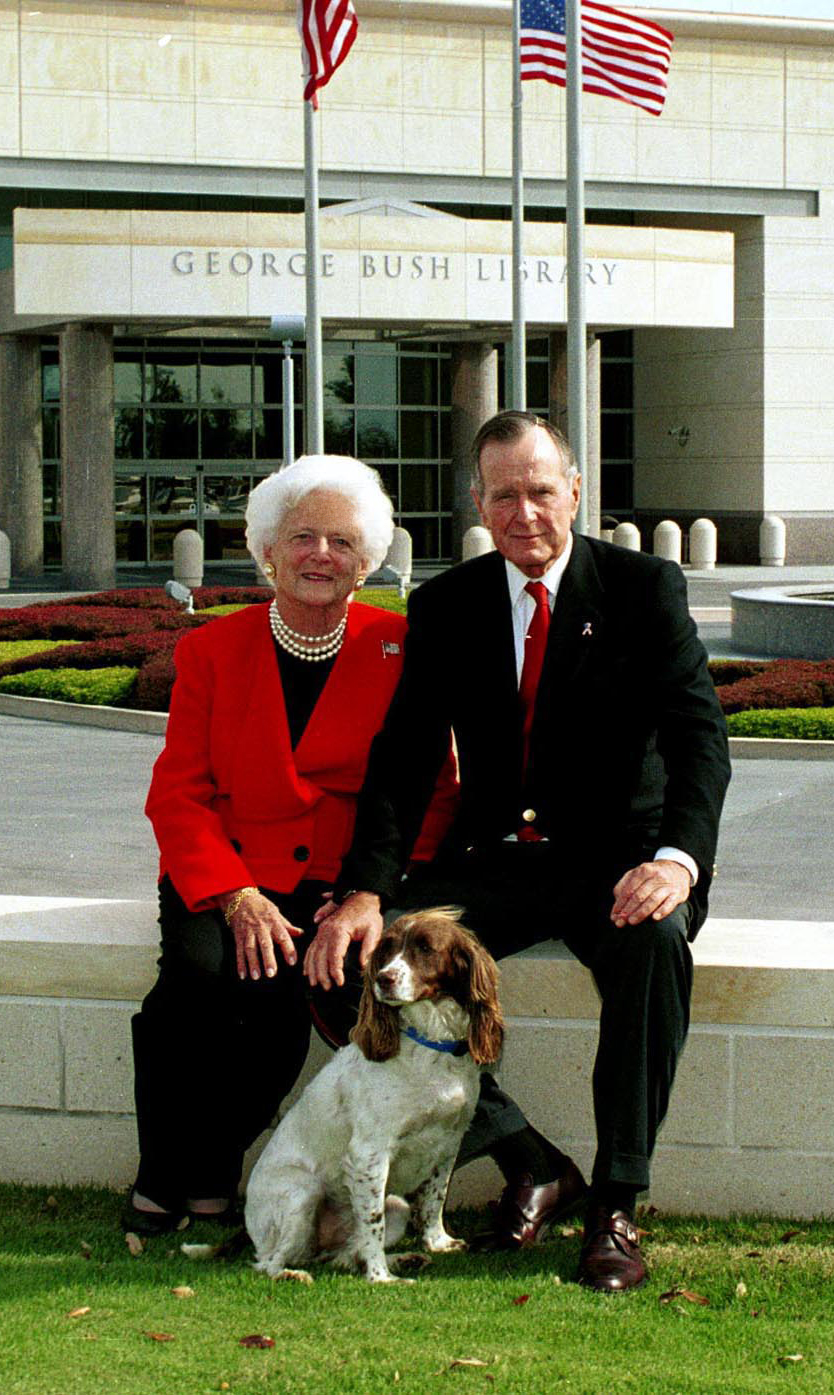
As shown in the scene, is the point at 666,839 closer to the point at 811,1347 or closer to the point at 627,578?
the point at 627,578

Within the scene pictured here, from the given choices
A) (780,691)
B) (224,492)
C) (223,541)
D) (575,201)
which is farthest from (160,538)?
(780,691)

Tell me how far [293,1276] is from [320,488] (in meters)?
2.10

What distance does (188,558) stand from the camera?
3350 centimetres

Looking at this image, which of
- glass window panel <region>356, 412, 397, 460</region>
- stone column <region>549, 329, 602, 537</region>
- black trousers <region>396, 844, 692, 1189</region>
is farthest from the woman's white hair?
glass window panel <region>356, 412, 397, 460</region>

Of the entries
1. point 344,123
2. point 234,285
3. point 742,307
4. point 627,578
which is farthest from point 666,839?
point 742,307

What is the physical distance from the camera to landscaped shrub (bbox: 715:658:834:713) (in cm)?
1586

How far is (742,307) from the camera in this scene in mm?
42500

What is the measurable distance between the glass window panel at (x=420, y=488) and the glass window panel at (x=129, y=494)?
5.85m

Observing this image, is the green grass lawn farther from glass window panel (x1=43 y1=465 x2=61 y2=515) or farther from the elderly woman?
glass window panel (x1=43 y1=465 x2=61 y2=515)

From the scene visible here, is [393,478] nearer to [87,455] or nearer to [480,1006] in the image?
[87,455]

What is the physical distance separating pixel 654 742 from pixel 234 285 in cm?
2924

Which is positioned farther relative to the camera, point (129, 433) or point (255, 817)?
point (129, 433)

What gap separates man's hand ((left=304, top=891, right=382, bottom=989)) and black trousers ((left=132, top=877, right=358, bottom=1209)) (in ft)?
0.47

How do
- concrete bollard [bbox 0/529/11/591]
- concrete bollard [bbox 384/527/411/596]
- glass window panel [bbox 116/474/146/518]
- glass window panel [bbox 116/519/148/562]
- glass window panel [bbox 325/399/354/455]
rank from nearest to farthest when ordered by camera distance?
concrete bollard [bbox 384/527/411/596]
concrete bollard [bbox 0/529/11/591]
glass window panel [bbox 116/474/146/518]
glass window panel [bbox 116/519/148/562]
glass window panel [bbox 325/399/354/455]
